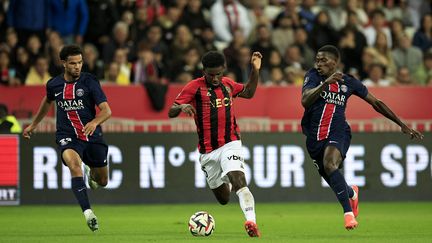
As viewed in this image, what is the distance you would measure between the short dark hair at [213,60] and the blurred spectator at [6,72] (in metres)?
7.97

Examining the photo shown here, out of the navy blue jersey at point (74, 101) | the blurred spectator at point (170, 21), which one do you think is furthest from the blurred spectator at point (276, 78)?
the navy blue jersey at point (74, 101)

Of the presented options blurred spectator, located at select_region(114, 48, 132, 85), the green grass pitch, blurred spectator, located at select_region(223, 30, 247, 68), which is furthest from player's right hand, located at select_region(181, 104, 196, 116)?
blurred spectator, located at select_region(223, 30, 247, 68)

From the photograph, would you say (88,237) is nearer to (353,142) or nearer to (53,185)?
(53,185)

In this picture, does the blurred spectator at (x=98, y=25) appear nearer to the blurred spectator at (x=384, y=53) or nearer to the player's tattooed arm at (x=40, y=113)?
the blurred spectator at (x=384, y=53)

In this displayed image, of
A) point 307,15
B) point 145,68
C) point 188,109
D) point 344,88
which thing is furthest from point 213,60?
point 307,15

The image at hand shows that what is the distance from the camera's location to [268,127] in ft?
67.0

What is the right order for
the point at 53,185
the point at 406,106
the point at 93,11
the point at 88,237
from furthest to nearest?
the point at 93,11 < the point at 406,106 < the point at 53,185 < the point at 88,237

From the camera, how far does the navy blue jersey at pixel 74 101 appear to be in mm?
14188

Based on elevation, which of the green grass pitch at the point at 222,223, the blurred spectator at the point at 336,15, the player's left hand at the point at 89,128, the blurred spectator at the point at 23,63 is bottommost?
the green grass pitch at the point at 222,223

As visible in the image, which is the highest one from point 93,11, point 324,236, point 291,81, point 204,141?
point 93,11

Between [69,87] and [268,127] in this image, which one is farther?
[268,127]

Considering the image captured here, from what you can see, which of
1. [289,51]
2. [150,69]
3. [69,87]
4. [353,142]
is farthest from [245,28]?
[69,87]

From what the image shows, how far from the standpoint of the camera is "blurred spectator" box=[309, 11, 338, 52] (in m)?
24.0

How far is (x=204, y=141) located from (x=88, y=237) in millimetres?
1812
